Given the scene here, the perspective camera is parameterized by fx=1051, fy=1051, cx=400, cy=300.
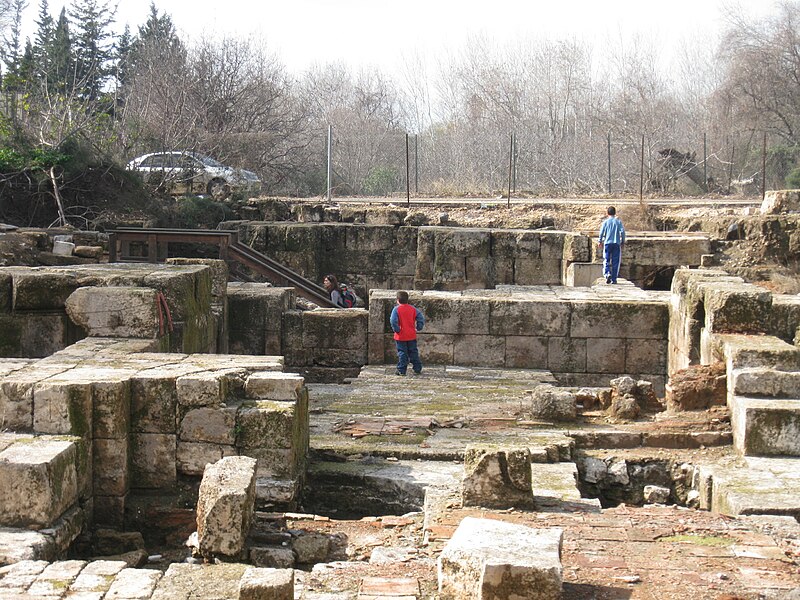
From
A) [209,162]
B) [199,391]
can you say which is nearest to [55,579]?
[199,391]

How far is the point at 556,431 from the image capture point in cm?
852

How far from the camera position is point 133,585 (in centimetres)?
488

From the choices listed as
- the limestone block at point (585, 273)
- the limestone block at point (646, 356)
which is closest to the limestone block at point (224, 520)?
the limestone block at point (646, 356)

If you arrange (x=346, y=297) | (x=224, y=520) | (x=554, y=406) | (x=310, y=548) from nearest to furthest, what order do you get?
1. (x=224, y=520)
2. (x=310, y=548)
3. (x=554, y=406)
4. (x=346, y=297)

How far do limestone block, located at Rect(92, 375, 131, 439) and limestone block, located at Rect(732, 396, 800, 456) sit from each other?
4.48 metres

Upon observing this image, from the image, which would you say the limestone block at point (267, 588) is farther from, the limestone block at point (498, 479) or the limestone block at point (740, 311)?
the limestone block at point (740, 311)

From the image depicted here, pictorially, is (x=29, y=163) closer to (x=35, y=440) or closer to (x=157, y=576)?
(x=35, y=440)

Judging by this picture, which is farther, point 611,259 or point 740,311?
point 611,259

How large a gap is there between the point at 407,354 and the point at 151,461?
4.67 meters

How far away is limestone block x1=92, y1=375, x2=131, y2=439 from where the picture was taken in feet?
21.7

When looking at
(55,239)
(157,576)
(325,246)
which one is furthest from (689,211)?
(157,576)

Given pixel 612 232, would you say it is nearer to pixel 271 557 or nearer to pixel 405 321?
pixel 405 321

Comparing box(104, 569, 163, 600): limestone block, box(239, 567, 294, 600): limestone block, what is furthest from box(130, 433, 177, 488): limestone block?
box(239, 567, 294, 600): limestone block

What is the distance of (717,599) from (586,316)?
705 centimetres
